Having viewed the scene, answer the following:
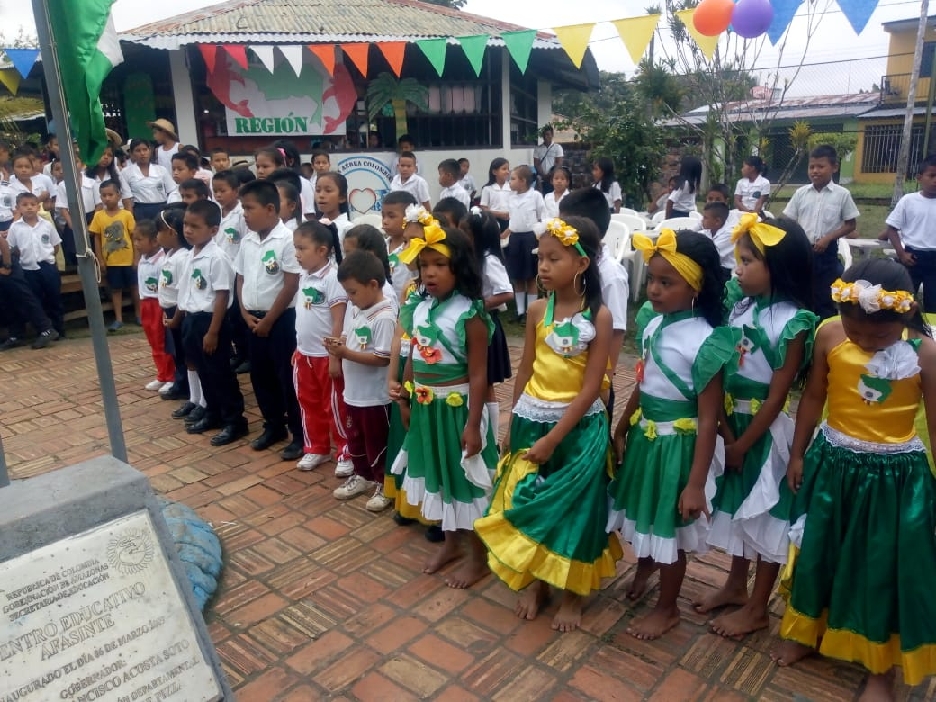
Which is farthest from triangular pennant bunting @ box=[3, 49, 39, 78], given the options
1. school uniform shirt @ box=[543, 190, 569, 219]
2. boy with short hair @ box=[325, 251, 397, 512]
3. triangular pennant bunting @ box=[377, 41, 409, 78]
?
boy with short hair @ box=[325, 251, 397, 512]

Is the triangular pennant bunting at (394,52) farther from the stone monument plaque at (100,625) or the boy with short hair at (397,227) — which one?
the stone monument plaque at (100,625)

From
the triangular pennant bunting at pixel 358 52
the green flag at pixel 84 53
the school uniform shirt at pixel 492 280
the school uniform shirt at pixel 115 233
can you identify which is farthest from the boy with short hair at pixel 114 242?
the school uniform shirt at pixel 492 280

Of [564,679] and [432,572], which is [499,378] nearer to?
[432,572]

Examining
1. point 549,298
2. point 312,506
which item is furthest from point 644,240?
point 312,506

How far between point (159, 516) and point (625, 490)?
155cm

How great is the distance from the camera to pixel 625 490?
269 cm

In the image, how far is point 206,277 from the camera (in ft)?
14.9

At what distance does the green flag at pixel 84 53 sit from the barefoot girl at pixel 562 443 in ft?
5.72

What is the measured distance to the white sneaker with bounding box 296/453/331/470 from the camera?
426 centimetres

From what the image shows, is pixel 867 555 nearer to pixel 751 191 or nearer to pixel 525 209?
pixel 525 209

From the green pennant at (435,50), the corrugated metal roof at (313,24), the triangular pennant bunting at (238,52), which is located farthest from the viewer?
the corrugated metal roof at (313,24)

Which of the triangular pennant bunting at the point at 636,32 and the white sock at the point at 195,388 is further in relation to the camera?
the triangular pennant bunting at the point at 636,32

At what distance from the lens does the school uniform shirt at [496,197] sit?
312 inches

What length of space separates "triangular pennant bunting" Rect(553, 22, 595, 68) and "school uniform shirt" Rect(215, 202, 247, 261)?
459 cm
